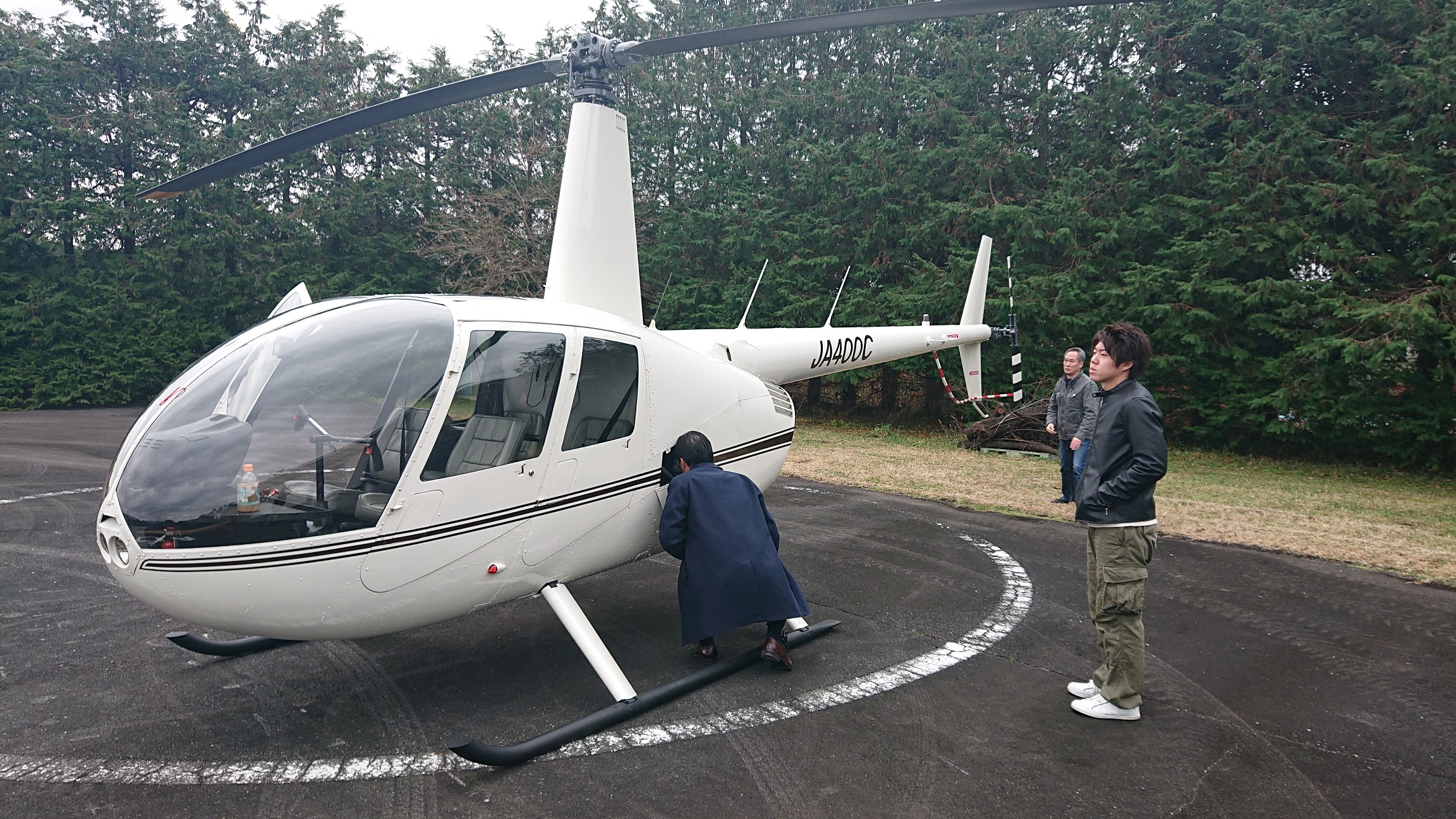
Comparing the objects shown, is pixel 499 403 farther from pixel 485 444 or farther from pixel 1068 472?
pixel 1068 472

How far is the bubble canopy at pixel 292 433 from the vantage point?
109 inches

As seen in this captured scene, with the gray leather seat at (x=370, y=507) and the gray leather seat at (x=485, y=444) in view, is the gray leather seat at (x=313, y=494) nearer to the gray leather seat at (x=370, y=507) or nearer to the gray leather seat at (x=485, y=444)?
the gray leather seat at (x=370, y=507)

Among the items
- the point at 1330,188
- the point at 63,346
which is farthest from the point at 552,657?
the point at 63,346

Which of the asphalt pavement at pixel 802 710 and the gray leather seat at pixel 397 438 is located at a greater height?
the gray leather seat at pixel 397 438

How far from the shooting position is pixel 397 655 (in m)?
4.22

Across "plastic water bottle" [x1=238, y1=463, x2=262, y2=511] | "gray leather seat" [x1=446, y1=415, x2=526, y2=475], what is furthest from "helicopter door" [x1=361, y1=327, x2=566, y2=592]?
"plastic water bottle" [x1=238, y1=463, x2=262, y2=511]

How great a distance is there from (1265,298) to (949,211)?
6.09 m

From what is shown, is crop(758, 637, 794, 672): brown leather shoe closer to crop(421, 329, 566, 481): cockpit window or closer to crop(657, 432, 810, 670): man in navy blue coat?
crop(657, 432, 810, 670): man in navy blue coat

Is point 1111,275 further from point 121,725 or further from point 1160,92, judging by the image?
point 121,725

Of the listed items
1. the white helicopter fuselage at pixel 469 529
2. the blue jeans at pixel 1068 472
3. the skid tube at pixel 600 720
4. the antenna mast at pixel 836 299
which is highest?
the antenna mast at pixel 836 299

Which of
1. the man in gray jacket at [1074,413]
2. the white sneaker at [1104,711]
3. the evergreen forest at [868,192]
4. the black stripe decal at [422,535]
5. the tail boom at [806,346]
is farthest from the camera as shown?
the evergreen forest at [868,192]

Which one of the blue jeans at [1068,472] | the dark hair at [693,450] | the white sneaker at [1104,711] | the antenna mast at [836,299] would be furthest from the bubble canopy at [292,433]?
the blue jeans at [1068,472]

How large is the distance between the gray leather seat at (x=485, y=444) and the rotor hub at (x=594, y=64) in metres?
2.20

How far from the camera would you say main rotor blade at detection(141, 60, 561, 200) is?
14.4ft
